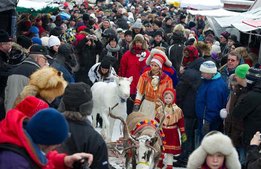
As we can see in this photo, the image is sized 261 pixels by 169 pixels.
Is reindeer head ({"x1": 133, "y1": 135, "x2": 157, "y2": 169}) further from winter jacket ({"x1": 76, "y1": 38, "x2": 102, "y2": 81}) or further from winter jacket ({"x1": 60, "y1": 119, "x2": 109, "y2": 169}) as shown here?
winter jacket ({"x1": 76, "y1": 38, "x2": 102, "y2": 81})

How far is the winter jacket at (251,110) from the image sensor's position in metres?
7.86

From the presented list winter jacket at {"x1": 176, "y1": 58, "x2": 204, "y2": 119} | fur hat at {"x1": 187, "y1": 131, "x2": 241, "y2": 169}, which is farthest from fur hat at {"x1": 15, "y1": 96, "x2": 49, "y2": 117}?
winter jacket at {"x1": 176, "y1": 58, "x2": 204, "y2": 119}

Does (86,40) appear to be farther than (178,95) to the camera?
Yes

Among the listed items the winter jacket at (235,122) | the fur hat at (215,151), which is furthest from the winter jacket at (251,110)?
the fur hat at (215,151)

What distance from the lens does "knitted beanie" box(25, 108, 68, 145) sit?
145 inches

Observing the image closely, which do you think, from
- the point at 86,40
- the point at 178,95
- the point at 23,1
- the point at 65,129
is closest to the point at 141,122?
the point at 178,95

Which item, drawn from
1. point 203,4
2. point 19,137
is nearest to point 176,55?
point 19,137

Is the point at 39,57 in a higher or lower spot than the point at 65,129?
lower

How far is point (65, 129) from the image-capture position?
3842 mm

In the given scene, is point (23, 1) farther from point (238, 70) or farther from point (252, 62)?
point (238, 70)

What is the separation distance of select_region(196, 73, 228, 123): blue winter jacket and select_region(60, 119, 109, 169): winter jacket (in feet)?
15.4

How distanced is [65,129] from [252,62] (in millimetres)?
8224

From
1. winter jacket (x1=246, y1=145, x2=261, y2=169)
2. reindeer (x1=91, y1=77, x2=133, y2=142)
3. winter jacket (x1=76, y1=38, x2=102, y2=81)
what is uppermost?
winter jacket (x1=246, y1=145, x2=261, y2=169)

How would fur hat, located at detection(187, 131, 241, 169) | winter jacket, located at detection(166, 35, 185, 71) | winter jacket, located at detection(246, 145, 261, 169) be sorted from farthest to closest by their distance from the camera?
winter jacket, located at detection(166, 35, 185, 71) < winter jacket, located at detection(246, 145, 261, 169) < fur hat, located at detection(187, 131, 241, 169)
